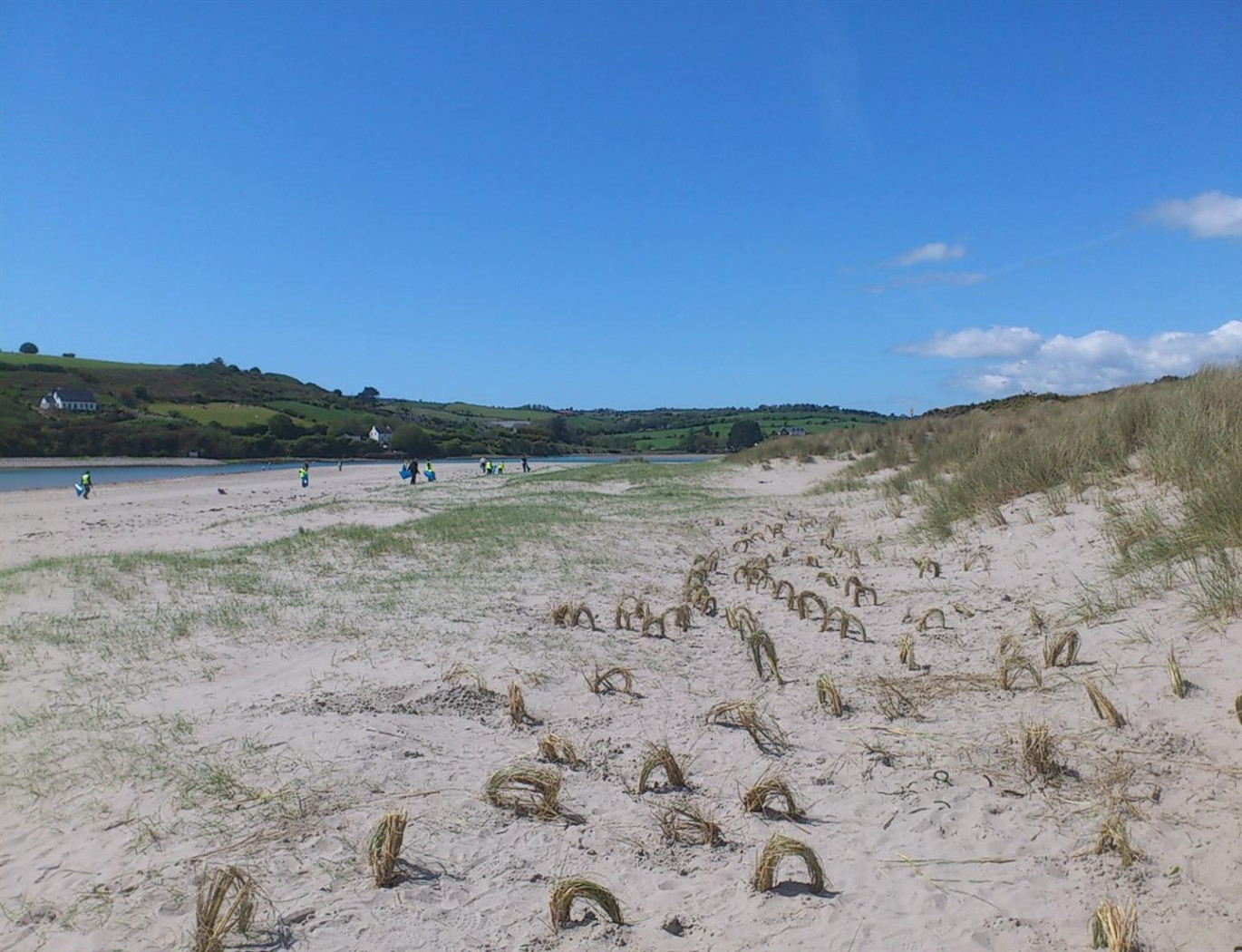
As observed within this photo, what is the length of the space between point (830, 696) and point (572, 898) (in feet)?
7.56

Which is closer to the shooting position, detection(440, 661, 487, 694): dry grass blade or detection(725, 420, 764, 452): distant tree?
detection(440, 661, 487, 694): dry grass blade

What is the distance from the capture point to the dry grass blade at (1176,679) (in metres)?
3.56

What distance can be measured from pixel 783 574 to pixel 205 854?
23.5 feet

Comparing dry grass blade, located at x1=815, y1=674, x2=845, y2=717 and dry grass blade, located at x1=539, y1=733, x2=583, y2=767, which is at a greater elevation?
dry grass blade, located at x1=815, y1=674, x2=845, y2=717

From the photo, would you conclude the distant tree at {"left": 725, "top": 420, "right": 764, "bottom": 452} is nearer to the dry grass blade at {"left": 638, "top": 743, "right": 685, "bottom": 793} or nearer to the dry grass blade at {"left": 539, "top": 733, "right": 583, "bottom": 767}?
the dry grass blade at {"left": 539, "top": 733, "right": 583, "bottom": 767}

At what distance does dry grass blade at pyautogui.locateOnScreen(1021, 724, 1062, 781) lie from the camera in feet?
10.4

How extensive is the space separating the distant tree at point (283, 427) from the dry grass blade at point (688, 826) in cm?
7963

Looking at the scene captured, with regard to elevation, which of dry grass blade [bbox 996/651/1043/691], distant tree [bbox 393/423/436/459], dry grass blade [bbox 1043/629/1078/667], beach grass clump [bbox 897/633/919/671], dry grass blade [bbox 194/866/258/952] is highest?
distant tree [bbox 393/423/436/459]

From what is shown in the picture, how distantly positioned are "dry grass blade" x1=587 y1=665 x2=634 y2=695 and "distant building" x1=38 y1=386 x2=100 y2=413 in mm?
79381

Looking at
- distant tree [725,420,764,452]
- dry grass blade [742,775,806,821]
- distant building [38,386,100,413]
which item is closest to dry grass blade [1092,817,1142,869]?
dry grass blade [742,775,806,821]

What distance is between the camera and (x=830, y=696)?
437 cm

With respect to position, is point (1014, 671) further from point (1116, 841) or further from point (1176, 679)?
point (1116, 841)

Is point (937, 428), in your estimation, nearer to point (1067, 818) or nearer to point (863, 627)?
point (863, 627)

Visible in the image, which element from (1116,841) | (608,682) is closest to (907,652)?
(608,682)
